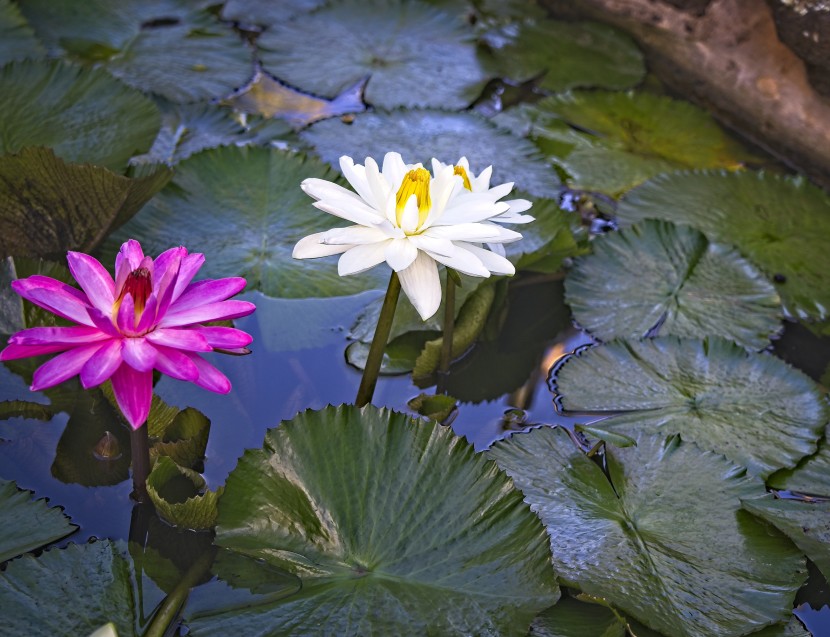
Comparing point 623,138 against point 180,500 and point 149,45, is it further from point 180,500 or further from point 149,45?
point 180,500

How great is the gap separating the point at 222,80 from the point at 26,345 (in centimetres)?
153

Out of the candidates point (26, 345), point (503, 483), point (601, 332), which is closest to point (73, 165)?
point (26, 345)

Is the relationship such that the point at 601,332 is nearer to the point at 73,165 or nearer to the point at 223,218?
the point at 223,218

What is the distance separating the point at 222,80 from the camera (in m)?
2.40

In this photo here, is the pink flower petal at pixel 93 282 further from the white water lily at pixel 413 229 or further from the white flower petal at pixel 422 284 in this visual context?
the white flower petal at pixel 422 284

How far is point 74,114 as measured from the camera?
6.24 ft

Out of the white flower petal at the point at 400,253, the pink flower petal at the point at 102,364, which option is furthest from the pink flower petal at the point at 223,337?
the white flower petal at the point at 400,253

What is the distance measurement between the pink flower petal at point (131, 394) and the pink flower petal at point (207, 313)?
3.2 inches

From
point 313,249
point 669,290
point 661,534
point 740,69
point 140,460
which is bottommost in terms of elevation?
point 140,460

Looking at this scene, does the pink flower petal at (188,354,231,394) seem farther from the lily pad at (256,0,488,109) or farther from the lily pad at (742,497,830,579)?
the lily pad at (256,0,488,109)

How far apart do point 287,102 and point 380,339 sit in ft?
4.32

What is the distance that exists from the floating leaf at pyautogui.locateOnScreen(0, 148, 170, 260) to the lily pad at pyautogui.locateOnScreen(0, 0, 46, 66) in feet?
2.72

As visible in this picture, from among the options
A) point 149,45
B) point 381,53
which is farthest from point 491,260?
point 149,45

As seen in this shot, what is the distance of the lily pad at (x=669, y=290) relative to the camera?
1.84 metres
